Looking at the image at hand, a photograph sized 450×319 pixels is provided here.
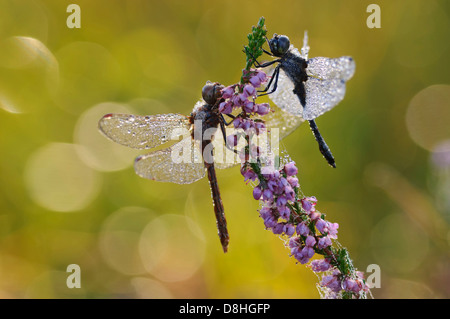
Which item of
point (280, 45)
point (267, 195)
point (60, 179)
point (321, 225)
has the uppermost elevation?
point (60, 179)

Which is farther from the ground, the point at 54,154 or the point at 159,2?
the point at 159,2

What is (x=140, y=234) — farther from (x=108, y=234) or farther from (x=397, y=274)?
(x=397, y=274)

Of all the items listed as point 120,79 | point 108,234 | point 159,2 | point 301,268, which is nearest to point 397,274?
point 301,268

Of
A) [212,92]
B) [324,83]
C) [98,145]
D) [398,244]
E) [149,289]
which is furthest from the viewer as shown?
[98,145]

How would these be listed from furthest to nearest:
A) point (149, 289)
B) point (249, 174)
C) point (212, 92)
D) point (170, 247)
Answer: point (170, 247) < point (149, 289) < point (212, 92) < point (249, 174)

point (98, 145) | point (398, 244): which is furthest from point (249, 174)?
point (98, 145)

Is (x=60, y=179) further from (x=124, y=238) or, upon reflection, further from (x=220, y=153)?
(x=220, y=153)

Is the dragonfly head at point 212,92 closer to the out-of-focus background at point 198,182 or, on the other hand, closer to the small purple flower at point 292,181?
the small purple flower at point 292,181

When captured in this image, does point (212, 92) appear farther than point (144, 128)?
No
